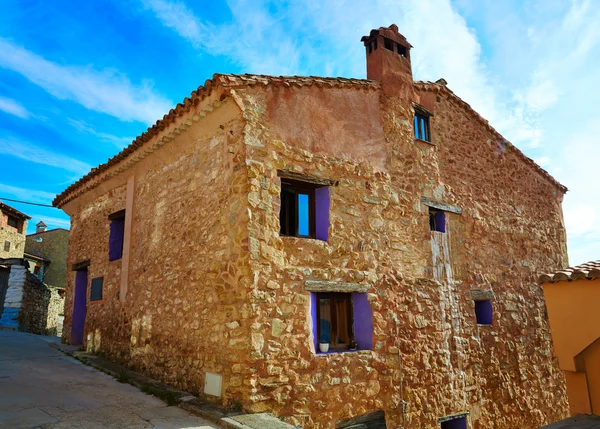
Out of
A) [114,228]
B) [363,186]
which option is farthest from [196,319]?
[114,228]

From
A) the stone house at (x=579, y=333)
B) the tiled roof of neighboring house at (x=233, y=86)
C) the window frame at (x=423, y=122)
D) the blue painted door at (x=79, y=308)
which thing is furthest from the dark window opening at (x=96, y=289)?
the stone house at (x=579, y=333)

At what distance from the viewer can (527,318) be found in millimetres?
10727

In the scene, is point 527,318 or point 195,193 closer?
point 195,193

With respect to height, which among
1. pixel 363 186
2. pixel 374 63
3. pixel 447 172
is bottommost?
pixel 363 186

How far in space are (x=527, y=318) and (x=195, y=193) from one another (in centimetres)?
869

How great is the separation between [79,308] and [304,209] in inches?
327

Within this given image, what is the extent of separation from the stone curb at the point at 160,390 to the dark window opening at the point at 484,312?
255 inches

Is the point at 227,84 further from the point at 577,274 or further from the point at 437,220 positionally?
the point at 577,274

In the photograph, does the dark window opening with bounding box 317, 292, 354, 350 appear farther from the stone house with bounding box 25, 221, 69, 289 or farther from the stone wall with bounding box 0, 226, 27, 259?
the stone house with bounding box 25, 221, 69, 289

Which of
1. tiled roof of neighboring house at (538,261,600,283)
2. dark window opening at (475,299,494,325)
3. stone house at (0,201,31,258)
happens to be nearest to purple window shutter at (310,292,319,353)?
tiled roof of neighboring house at (538,261,600,283)

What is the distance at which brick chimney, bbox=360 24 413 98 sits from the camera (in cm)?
902

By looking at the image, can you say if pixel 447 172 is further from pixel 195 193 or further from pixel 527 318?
pixel 195 193

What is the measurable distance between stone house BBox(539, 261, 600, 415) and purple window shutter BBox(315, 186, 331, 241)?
3523mm

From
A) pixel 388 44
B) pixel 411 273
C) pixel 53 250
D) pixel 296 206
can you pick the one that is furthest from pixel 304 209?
pixel 53 250
